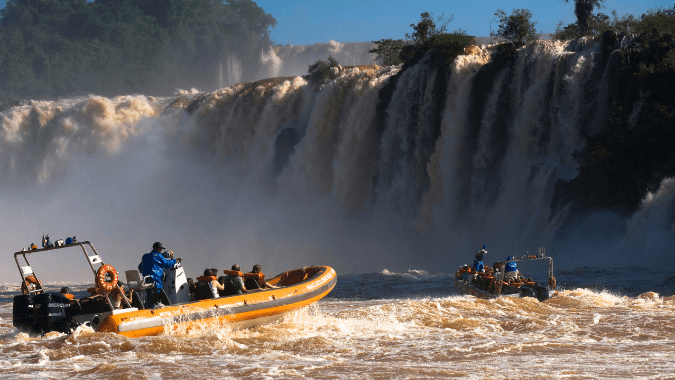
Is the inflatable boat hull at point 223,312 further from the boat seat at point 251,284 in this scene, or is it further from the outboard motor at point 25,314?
the outboard motor at point 25,314

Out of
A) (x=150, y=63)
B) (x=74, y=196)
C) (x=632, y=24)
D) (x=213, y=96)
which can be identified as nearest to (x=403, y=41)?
(x=213, y=96)

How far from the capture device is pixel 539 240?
2405cm

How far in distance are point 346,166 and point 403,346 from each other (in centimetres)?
2029

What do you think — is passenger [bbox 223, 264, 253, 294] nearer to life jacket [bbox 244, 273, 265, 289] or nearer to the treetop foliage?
life jacket [bbox 244, 273, 265, 289]

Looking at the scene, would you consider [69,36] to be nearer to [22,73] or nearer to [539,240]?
[22,73]

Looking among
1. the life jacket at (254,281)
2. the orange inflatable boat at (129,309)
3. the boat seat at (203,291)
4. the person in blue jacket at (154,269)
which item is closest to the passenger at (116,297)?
the orange inflatable boat at (129,309)

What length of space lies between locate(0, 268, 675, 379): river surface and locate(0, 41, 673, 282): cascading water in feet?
31.7

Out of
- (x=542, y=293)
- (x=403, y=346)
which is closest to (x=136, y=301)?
(x=403, y=346)

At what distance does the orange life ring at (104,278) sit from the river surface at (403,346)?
26.8 inches

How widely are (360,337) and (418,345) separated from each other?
1118mm

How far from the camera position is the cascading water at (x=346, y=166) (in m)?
24.3

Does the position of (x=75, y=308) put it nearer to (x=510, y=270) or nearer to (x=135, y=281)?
(x=135, y=281)

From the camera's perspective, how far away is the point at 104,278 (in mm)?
10133

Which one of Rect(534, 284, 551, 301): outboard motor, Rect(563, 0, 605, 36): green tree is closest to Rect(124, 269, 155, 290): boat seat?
Rect(534, 284, 551, 301): outboard motor
